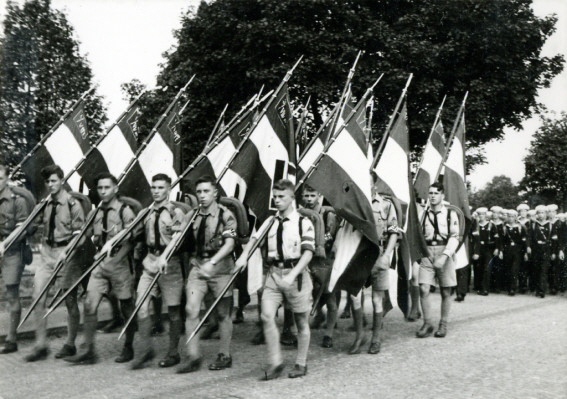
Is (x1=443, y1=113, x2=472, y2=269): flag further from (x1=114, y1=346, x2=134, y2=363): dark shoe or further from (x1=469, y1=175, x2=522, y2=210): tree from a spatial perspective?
(x1=469, y1=175, x2=522, y2=210): tree

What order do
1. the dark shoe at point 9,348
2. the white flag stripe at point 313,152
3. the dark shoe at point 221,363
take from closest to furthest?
the dark shoe at point 221,363 < the dark shoe at point 9,348 < the white flag stripe at point 313,152

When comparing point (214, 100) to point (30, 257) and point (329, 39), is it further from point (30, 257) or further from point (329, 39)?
point (30, 257)

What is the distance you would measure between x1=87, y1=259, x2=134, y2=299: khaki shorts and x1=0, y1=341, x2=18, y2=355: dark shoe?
1.29 meters

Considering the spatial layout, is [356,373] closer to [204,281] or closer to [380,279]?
[380,279]

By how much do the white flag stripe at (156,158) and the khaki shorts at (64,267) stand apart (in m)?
1.95

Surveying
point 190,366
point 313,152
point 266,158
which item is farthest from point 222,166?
point 190,366

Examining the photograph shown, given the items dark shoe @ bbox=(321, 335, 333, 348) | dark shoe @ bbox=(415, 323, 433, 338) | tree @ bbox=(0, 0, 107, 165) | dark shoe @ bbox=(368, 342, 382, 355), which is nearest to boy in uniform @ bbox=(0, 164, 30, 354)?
tree @ bbox=(0, 0, 107, 165)

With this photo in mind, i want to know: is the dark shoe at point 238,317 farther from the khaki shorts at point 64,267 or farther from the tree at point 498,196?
the tree at point 498,196

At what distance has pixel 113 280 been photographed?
718 centimetres

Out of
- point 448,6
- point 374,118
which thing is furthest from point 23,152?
point 448,6

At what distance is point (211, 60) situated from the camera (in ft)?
59.1

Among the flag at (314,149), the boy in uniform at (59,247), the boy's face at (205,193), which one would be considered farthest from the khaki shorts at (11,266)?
the flag at (314,149)

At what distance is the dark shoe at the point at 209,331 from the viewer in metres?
8.64

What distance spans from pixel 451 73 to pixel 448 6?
2.04 meters
